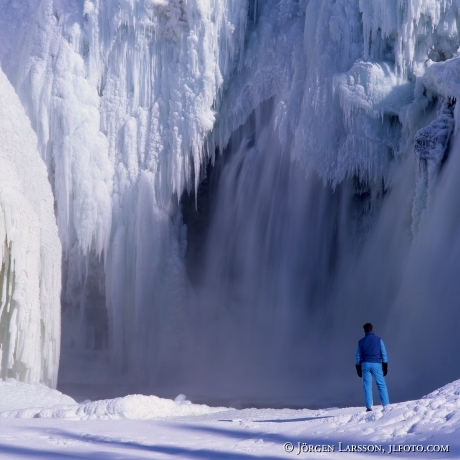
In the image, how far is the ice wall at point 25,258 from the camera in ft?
Answer: 33.3

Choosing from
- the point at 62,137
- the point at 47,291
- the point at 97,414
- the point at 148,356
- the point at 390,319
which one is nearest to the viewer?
the point at 97,414

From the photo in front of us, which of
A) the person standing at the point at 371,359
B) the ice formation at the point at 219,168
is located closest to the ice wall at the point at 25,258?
the ice formation at the point at 219,168

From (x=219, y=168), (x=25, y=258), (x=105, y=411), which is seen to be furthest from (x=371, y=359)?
(x=219, y=168)

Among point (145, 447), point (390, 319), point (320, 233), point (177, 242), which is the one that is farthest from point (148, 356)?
point (145, 447)

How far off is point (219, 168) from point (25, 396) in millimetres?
7690

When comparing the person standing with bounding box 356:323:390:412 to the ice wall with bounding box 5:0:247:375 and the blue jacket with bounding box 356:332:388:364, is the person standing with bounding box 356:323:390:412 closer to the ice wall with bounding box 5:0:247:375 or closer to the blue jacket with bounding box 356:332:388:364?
the blue jacket with bounding box 356:332:388:364

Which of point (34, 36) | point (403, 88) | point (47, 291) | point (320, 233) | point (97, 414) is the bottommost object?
point (97, 414)

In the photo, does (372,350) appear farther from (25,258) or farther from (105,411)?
(25,258)

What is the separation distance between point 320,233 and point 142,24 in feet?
17.0

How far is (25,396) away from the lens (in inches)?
379

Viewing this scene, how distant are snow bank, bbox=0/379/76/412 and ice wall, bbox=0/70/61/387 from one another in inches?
12.3

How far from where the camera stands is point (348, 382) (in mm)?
12844

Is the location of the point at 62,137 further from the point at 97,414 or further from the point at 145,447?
the point at 145,447

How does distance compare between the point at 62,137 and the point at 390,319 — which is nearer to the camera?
the point at 390,319
